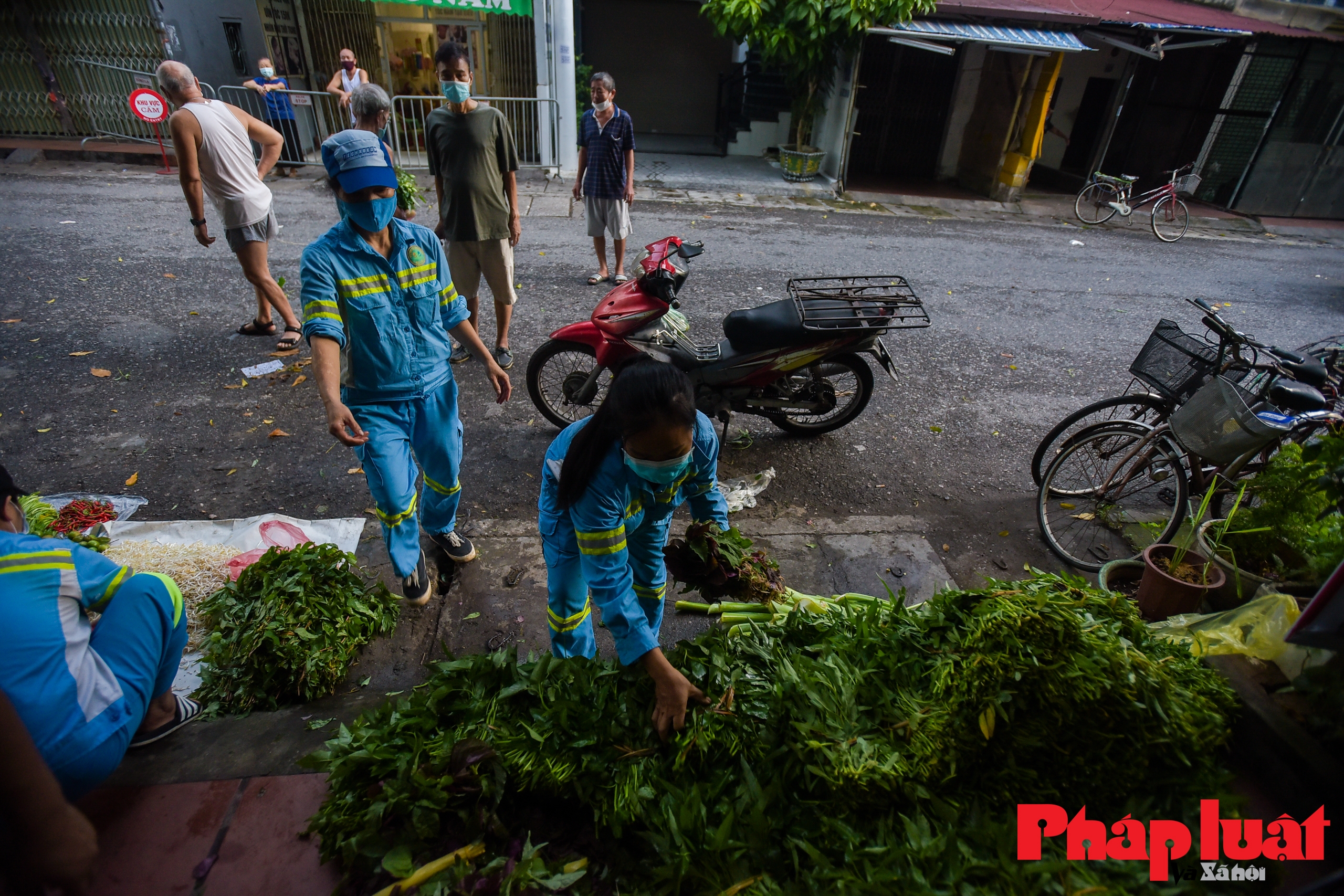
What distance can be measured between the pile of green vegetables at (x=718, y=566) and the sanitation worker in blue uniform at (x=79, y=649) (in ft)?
5.28

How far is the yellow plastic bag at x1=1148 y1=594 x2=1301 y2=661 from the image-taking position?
2.03 m

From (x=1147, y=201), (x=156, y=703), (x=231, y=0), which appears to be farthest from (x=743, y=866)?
(x=231, y=0)

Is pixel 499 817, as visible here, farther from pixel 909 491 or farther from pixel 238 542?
pixel 909 491

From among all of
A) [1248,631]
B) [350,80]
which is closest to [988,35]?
[350,80]

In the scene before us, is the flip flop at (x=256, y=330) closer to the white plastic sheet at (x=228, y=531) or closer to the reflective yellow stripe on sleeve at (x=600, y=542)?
the white plastic sheet at (x=228, y=531)

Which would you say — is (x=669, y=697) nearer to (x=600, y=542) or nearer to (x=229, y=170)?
(x=600, y=542)

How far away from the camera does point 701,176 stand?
1181cm

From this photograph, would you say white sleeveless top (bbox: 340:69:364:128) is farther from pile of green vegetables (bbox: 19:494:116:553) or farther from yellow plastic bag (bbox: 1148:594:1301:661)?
yellow plastic bag (bbox: 1148:594:1301:661)

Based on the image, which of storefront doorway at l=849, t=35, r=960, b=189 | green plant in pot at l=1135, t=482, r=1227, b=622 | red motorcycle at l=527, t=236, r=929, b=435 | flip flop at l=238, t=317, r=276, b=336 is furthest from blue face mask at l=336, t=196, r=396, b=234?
storefront doorway at l=849, t=35, r=960, b=189

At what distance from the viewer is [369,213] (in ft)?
8.46

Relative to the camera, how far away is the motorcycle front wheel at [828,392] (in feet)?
13.9

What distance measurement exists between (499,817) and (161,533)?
105 inches

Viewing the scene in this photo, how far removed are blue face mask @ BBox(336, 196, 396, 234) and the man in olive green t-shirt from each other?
2298 millimetres

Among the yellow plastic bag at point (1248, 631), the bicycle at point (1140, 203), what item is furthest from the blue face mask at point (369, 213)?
the bicycle at point (1140, 203)
